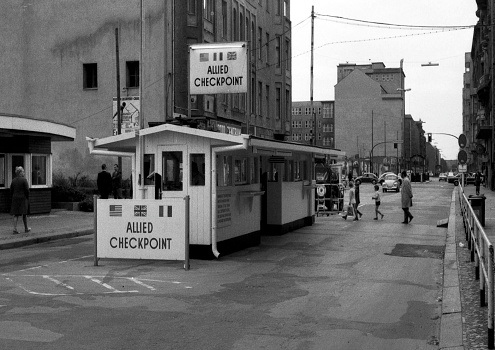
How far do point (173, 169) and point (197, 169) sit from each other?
0.58m

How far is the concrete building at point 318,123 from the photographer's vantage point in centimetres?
14512

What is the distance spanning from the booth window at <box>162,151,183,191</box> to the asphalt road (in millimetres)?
1818

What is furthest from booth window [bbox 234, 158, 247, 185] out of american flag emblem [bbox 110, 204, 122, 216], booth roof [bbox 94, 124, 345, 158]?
american flag emblem [bbox 110, 204, 122, 216]

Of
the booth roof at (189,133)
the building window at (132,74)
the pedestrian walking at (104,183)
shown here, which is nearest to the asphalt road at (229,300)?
the booth roof at (189,133)

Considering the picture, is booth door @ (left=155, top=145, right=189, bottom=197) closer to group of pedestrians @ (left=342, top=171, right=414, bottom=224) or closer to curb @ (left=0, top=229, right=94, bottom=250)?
curb @ (left=0, top=229, right=94, bottom=250)

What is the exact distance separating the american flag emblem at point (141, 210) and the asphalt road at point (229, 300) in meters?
1.09

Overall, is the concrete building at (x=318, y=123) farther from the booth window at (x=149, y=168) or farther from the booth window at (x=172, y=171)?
the booth window at (x=172, y=171)

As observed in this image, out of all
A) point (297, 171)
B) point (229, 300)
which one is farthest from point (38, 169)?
point (229, 300)

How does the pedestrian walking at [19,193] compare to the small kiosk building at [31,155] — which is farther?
the small kiosk building at [31,155]

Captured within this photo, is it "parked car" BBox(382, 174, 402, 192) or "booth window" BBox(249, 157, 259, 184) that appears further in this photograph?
"parked car" BBox(382, 174, 402, 192)

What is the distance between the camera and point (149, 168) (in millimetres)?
16000

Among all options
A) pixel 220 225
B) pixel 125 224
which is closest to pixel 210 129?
pixel 220 225

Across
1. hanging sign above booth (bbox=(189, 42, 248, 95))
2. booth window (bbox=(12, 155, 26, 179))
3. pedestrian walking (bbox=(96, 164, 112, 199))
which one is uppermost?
hanging sign above booth (bbox=(189, 42, 248, 95))

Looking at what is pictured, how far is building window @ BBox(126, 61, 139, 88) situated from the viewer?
39.5 m
